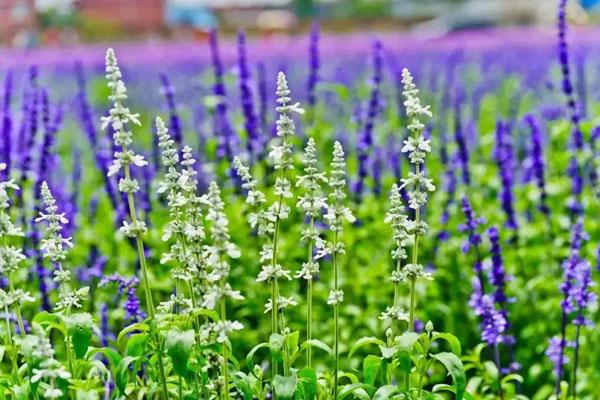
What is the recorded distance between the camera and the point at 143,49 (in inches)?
598

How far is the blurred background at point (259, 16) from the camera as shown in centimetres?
3031

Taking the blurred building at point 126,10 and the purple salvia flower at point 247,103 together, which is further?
the blurred building at point 126,10

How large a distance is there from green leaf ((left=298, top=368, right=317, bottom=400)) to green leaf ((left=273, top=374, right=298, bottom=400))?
113 millimetres

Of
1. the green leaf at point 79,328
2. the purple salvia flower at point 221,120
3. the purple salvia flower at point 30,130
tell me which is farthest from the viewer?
the purple salvia flower at point 221,120

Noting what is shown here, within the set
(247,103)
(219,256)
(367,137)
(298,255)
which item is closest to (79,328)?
(219,256)

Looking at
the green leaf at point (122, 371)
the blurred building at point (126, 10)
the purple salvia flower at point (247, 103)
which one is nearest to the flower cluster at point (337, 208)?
the green leaf at point (122, 371)

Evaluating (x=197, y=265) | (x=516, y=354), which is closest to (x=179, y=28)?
(x=516, y=354)

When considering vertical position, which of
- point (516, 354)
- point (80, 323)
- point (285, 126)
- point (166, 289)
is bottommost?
point (516, 354)

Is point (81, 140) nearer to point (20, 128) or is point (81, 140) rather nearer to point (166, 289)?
point (20, 128)

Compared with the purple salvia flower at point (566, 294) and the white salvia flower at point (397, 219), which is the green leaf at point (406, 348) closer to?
the white salvia flower at point (397, 219)

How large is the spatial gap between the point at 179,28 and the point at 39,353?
1265 inches

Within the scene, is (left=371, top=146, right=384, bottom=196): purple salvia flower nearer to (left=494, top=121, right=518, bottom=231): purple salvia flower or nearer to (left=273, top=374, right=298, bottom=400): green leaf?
(left=494, top=121, right=518, bottom=231): purple salvia flower

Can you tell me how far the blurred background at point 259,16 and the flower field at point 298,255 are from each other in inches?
804

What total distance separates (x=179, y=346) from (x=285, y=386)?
0.32 meters
